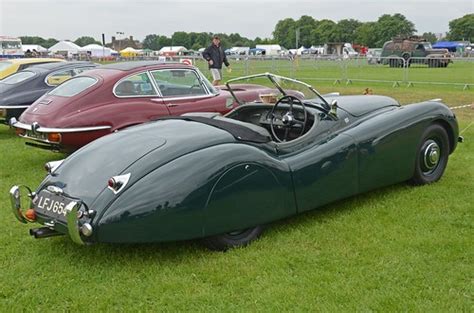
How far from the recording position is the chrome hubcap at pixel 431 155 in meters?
5.29

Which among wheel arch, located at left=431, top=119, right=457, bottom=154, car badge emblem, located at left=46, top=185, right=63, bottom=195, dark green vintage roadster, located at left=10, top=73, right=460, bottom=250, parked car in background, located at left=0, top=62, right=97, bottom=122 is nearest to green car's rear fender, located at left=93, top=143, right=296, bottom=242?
dark green vintage roadster, located at left=10, top=73, right=460, bottom=250

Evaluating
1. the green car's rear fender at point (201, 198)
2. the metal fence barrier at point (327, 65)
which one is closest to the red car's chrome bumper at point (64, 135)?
the green car's rear fender at point (201, 198)

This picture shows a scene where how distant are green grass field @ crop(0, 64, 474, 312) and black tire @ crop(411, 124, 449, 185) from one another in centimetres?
56

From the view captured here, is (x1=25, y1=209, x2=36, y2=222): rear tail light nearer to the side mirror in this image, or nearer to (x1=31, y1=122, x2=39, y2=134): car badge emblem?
the side mirror

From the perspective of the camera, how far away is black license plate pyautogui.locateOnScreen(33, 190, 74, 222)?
11.5ft

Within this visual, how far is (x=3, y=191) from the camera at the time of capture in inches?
225

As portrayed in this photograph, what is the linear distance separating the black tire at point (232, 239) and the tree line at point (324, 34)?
3477 inches

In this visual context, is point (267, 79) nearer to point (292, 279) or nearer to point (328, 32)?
point (292, 279)

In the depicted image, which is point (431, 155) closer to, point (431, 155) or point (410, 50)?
point (431, 155)

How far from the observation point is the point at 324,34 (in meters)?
109

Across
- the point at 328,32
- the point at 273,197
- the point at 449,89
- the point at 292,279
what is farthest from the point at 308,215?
the point at 328,32

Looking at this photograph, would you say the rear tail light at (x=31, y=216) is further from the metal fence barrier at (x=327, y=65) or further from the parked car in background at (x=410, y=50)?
the parked car in background at (x=410, y=50)

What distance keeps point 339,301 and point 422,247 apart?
109 centimetres

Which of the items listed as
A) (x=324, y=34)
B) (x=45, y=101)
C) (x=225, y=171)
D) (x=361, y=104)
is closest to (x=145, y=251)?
(x=225, y=171)
